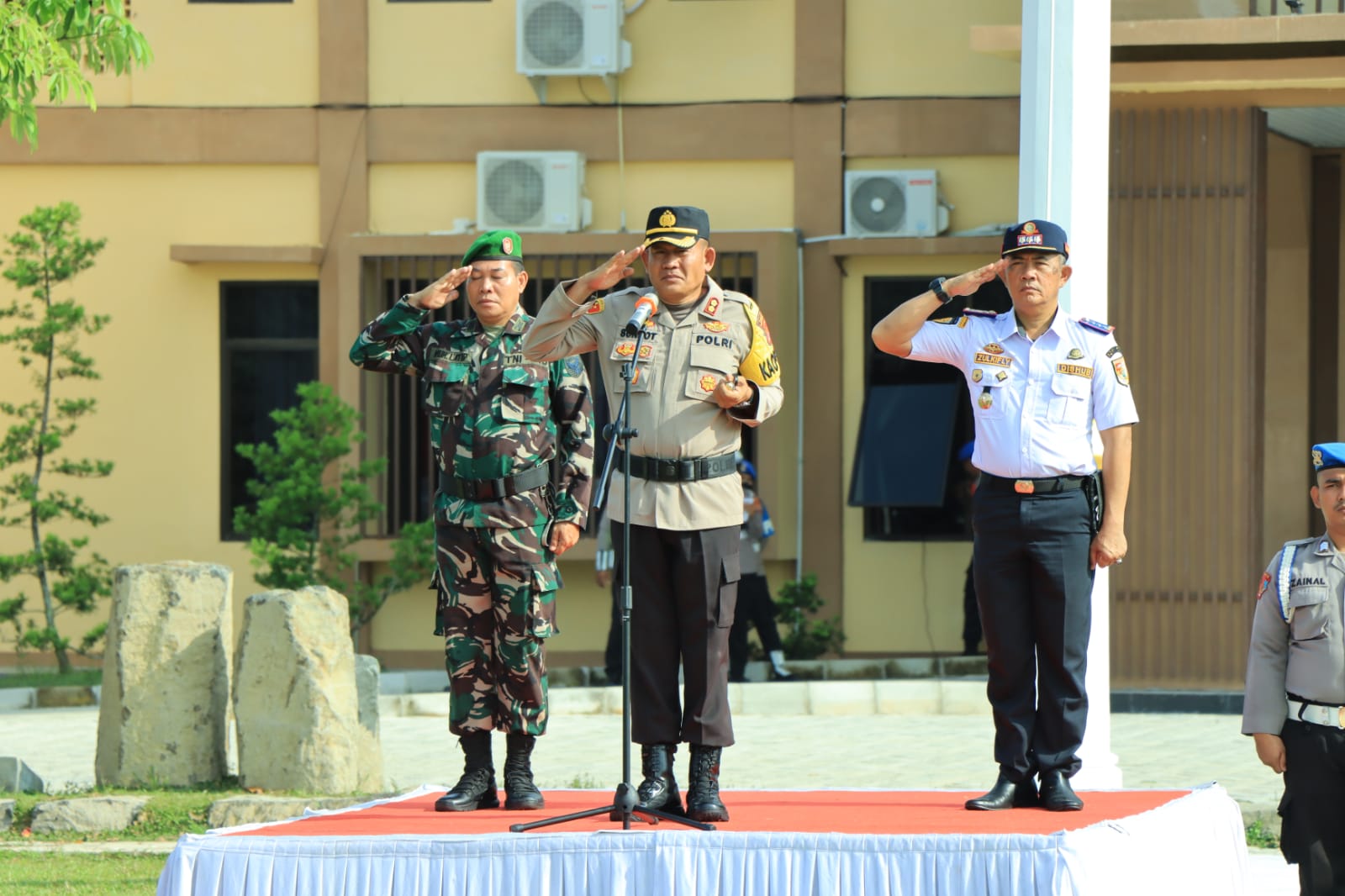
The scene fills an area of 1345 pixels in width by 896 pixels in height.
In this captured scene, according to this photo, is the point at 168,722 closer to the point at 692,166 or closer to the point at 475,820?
the point at 475,820

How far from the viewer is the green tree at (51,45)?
9328 millimetres

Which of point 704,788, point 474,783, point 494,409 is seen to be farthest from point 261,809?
point 704,788

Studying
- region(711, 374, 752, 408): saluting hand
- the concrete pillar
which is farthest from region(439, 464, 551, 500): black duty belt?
the concrete pillar

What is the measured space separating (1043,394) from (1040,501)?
359 mm

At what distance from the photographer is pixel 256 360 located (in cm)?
1525

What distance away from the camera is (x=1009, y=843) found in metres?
5.52

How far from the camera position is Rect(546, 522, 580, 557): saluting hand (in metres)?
6.75

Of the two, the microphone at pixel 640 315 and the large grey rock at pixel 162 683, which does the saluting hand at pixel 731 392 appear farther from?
the large grey rock at pixel 162 683

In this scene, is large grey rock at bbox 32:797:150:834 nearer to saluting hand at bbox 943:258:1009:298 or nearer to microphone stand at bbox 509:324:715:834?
microphone stand at bbox 509:324:715:834

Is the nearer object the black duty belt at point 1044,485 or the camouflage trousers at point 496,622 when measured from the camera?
the black duty belt at point 1044,485

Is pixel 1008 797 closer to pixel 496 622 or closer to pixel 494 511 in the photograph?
pixel 496 622

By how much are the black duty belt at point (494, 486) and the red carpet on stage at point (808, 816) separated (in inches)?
43.3

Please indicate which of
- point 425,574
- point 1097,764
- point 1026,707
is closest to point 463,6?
point 425,574

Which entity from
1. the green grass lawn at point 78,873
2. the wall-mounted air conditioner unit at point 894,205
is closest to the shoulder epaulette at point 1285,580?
the green grass lawn at point 78,873
